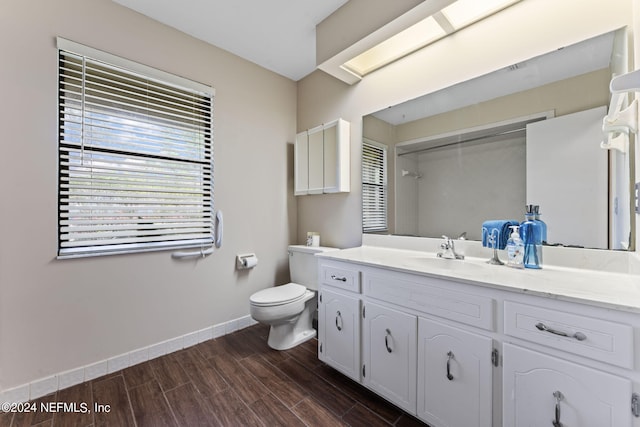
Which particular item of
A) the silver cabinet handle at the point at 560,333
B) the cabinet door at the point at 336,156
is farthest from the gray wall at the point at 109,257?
the silver cabinet handle at the point at 560,333

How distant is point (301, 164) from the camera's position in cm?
270

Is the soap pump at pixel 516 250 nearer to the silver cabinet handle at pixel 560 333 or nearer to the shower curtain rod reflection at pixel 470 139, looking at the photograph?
the silver cabinet handle at pixel 560 333

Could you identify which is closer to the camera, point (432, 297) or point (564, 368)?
point (564, 368)

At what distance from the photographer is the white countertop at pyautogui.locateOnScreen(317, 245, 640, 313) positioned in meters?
0.88

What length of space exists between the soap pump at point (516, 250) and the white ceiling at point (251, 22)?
1885 millimetres

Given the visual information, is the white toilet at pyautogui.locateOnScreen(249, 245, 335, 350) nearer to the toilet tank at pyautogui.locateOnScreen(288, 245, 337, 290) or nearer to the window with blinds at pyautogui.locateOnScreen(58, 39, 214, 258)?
the toilet tank at pyautogui.locateOnScreen(288, 245, 337, 290)

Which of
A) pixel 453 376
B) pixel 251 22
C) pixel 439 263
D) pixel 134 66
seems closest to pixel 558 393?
pixel 453 376

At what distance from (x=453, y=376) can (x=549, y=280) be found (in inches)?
23.4

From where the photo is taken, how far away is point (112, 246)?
1.82 meters

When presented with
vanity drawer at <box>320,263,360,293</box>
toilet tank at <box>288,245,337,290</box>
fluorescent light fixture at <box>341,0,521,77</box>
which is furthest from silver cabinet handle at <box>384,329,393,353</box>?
fluorescent light fixture at <box>341,0,521,77</box>

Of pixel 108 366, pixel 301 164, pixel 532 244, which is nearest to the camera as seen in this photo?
pixel 532 244

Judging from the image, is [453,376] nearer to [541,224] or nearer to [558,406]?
[558,406]

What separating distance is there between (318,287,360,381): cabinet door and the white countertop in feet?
1.07

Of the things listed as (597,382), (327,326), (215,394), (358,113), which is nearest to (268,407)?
(215,394)
